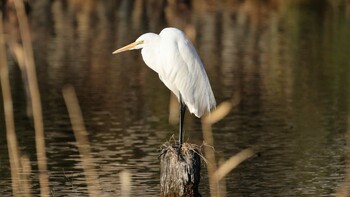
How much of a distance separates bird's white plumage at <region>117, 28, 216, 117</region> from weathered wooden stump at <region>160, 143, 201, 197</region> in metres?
0.84

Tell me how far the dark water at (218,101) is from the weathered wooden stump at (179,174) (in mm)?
2158

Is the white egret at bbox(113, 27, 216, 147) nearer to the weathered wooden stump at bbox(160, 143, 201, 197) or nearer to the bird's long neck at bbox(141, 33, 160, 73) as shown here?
the bird's long neck at bbox(141, 33, 160, 73)

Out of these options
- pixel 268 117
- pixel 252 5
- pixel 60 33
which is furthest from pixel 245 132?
pixel 252 5

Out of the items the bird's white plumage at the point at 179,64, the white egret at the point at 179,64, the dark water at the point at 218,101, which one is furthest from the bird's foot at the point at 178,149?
the dark water at the point at 218,101

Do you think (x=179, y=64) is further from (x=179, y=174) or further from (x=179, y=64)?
(x=179, y=174)

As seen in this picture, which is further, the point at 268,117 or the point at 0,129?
the point at 268,117

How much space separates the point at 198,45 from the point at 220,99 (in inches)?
367

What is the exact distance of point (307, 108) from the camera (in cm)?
1841

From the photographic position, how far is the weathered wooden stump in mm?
9562

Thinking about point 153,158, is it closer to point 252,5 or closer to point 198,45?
point 198,45

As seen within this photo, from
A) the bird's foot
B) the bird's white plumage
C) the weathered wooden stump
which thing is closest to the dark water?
the bird's white plumage

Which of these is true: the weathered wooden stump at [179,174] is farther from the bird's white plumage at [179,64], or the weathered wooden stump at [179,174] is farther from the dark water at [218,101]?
the dark water at [218,101]

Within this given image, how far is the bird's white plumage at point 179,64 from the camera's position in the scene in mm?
10023

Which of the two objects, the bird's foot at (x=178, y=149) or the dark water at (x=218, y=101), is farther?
the dark water at (x=218, y=101)
